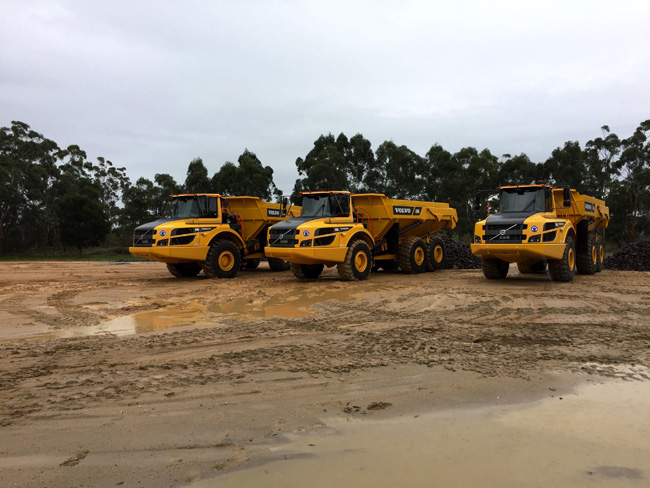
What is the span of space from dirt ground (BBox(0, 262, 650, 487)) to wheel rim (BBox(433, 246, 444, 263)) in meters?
7.08

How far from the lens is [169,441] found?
3.59 meters

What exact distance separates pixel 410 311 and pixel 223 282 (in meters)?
6.71

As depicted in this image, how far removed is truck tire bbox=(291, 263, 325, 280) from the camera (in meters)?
14.8

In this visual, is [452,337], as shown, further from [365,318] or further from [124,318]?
[124,318]

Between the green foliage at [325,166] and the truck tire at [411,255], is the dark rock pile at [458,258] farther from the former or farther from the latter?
the green foliage at [325,166]

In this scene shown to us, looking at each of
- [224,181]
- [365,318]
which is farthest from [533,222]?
[224,181]

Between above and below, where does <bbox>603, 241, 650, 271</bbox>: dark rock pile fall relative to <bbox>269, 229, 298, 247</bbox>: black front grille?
below

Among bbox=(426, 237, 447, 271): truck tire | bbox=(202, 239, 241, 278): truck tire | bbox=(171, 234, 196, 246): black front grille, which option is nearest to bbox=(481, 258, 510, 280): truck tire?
bbox=(426, 237, 447, 271): truck tire

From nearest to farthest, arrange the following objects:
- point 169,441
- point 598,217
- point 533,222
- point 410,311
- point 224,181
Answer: point 169,441 → point 410,311 → point 533,222 → point 598,217 → point 224,181

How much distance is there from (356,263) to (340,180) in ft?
88.3

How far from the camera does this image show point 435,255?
17.9m

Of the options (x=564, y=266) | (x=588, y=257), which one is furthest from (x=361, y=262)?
(x=588, y=257)

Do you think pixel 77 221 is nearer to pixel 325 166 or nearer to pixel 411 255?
pixel 325 166

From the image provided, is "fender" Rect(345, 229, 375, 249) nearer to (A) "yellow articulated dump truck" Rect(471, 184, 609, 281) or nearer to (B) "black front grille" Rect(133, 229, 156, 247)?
(A) "yellow articulated dump truck" Rect(471, 184, 609, 281)
